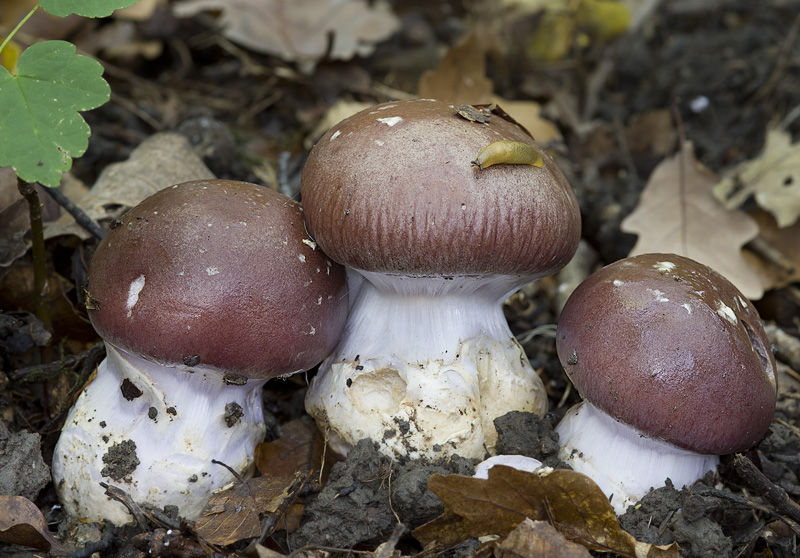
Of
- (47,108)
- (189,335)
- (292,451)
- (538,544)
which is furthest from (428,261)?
(47,108)

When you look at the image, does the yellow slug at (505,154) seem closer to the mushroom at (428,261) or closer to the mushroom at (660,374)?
the mushroom at (428,261)

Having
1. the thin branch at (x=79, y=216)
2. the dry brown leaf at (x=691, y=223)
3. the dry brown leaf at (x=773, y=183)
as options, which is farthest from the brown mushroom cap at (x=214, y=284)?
the dry brown leaf at (x=773, y=183)

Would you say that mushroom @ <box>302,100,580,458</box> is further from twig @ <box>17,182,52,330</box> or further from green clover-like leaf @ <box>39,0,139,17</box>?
twig @ <box>17,182,52,330</box>

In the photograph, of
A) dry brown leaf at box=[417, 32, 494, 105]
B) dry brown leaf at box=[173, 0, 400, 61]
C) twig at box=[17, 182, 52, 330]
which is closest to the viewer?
twig at box=[17, 182, 52, 330]

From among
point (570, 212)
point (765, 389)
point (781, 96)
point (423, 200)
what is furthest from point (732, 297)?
point (781, 96)

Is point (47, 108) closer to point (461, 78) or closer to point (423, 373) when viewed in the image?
point (423, 373)

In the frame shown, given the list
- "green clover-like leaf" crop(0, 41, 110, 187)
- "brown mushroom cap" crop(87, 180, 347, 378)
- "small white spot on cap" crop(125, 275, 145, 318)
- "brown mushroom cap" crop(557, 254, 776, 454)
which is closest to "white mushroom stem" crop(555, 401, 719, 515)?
"brown mushroom cap" crop(557, 254, 776, 454)
